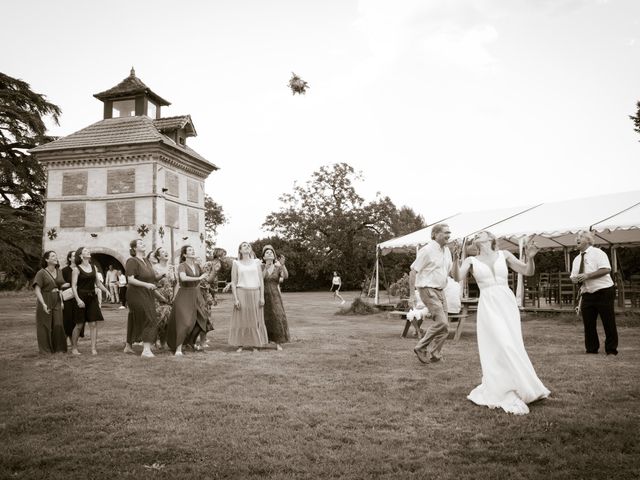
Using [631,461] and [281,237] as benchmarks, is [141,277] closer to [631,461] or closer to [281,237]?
[631,461]

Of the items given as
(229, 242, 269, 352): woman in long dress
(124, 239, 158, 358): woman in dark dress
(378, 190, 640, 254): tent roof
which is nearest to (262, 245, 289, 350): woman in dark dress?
(229, 242, 269, 352): woman in long dress

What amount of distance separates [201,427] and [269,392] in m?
1.36

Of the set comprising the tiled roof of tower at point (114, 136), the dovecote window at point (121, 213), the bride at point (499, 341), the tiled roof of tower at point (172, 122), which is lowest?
the bride at point (499, 341)

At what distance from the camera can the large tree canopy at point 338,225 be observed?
4409 centimetres

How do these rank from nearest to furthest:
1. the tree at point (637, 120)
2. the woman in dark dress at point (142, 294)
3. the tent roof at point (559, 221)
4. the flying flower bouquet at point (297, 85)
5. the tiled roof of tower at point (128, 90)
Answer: the flying flower bouquet at point (297, 85) → the woman in dark dress at point (142, 294) → the tent roof at point (559, 221) → the tree at point (637, 120) → the tiled roof of tower at point (128, 90)

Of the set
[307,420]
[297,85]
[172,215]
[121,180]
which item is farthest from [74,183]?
[307,420]

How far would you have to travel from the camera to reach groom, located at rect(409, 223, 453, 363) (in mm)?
7324

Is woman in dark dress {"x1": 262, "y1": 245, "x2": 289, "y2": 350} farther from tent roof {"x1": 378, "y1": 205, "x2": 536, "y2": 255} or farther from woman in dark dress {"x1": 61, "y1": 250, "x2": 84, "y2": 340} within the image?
tent roof {"x1": 378, "y1": 205, "x2": 536, "y2": 255}

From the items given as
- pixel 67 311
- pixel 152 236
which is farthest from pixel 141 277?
pixel 152 236

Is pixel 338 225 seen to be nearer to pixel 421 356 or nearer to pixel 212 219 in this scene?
pixel 212 219

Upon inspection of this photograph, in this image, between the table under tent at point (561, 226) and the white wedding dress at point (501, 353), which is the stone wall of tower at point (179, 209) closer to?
the table under tent at point (561, 226)

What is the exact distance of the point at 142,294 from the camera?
8.33 metres

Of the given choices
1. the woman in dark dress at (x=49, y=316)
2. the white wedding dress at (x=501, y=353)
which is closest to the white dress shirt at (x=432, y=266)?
the white wedding dress at (x=501, y=353)

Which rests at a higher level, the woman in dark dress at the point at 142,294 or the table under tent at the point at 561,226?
the table under tent at the point at 561,226
